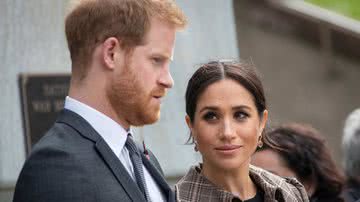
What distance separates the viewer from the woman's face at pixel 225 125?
12.6 ft

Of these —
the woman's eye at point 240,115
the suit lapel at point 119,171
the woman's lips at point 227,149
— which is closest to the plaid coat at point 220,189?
the woman's lips at point 227,149

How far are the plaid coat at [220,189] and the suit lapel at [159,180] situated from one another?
→ 0.62 ft

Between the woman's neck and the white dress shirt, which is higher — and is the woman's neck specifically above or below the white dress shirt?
below

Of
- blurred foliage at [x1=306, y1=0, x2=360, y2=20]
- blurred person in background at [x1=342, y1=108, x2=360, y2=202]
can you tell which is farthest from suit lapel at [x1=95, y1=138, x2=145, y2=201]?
blurred foliage at [x1=306, y1=0, x2=360, y2=20]

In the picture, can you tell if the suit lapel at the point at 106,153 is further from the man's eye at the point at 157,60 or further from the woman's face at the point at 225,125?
the woman's face at the point at 225,125

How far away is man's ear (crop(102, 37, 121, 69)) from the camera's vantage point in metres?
3.41

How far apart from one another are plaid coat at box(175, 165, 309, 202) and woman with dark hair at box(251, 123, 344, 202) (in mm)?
933

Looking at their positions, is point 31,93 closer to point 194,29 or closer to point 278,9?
point 194,29

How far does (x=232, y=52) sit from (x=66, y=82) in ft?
3.89

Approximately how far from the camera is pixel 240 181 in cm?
393

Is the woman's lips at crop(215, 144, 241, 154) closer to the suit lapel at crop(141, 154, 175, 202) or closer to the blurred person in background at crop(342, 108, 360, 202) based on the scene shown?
the suit lapel at crop(141, 154, 175, 202)

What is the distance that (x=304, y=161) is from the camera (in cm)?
518

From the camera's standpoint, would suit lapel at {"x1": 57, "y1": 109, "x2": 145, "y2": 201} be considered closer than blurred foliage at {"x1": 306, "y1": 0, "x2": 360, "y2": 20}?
Yes

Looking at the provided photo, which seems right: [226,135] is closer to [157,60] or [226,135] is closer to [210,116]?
[210,116]
